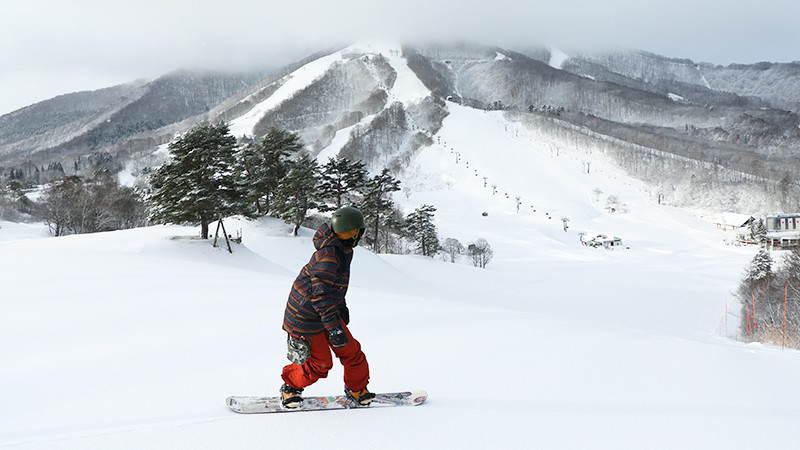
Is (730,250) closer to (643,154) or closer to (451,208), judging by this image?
(451,208)

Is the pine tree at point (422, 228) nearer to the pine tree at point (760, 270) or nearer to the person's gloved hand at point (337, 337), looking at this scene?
the pine tree at point (760, 270)

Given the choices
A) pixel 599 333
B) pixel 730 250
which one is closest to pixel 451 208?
pixel 730 250

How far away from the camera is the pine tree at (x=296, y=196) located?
32.8 metres

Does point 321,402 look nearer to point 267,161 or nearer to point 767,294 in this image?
point 267,161

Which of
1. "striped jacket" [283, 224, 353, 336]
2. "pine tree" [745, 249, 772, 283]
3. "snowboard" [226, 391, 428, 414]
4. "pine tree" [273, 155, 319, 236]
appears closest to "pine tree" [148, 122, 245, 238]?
"pine tree" [273, 155, 319, 236]

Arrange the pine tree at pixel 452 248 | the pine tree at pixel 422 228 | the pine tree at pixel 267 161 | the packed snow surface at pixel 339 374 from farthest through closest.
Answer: the pine tree at pixel 452 248 → the pine tree at pixel 422 228 → the pine tree at pixel 267 161 → the packed snow surface at pixel 339 374

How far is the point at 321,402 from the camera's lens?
149 inches

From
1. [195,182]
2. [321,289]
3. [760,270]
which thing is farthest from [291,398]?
[760,270]

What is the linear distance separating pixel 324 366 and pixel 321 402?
0.32 meters

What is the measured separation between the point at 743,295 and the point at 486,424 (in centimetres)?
4311

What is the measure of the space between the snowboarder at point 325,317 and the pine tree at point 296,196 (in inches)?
1168

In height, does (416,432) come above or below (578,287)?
above

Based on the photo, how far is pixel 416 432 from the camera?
3283 millimetres

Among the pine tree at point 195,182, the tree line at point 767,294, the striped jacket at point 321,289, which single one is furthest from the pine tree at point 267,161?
the tree line at point 767,294
